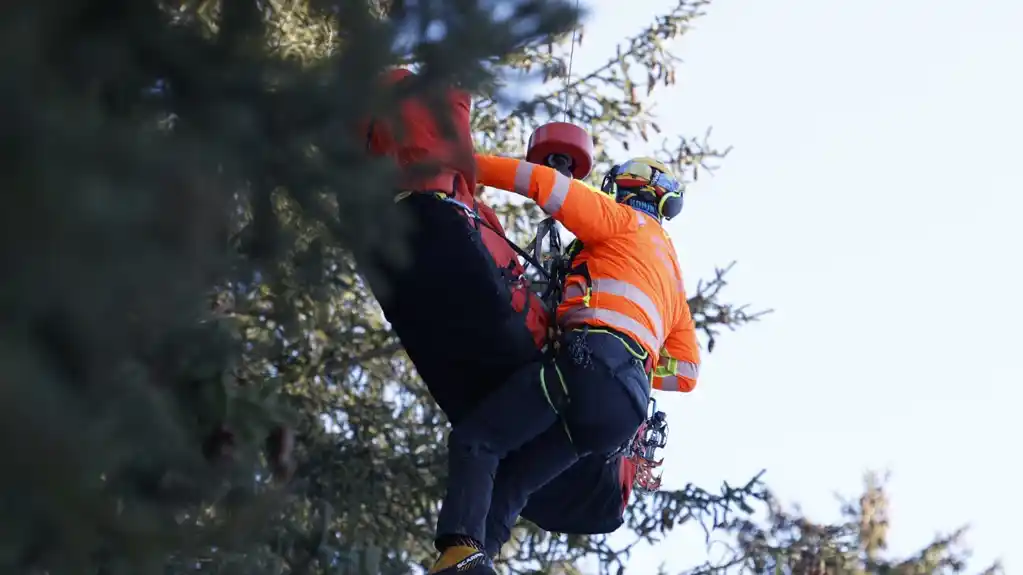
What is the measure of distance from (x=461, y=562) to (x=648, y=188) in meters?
2.12

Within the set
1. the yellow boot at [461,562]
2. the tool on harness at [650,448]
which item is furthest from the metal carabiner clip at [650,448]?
the yellow boot at [461,562]

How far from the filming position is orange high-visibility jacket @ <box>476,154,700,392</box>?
600 cm

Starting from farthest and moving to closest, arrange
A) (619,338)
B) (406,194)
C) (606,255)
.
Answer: (606,255)
(619,338)
(406,194)

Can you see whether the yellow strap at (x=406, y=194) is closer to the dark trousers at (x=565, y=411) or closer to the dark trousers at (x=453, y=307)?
the dark trousers at (x=453, y=307)

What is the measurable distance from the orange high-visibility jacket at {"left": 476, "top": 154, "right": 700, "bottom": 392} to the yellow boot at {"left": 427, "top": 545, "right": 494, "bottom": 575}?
3.66 ft

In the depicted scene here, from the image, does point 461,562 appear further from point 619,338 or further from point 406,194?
point 406,194

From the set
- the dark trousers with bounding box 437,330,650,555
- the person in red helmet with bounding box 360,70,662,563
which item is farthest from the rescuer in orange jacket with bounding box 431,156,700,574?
the person in red helmet with bounding box 360,70,662,563

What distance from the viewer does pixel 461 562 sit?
558 centimetres

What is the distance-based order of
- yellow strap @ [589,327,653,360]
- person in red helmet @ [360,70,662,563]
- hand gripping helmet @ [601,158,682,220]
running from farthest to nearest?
hand gripping helmet @ [601,158,682,220]
yellow strap @ [589,327,653,360]
person in red helmet @ [360,70,662,563]

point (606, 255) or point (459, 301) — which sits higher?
point (606, 255)

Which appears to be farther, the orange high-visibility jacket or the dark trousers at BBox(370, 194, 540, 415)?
the orange high-visibility jacket

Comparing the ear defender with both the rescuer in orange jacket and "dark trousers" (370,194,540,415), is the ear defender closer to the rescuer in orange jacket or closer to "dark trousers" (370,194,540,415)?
the rescuer in orange jacket

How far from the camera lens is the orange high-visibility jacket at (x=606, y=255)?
6004 millimetres

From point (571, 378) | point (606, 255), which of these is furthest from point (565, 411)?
point (606, 255)
